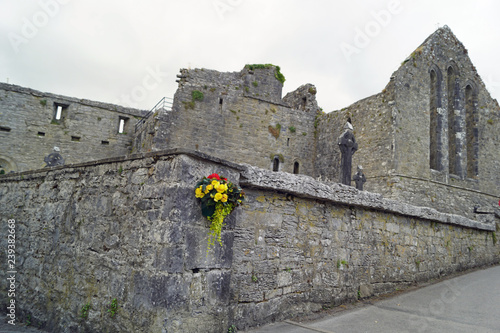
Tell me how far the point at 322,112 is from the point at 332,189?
16.7 meters

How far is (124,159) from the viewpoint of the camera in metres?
4.61

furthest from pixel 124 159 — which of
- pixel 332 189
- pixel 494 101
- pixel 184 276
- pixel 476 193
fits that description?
pixel 494 101

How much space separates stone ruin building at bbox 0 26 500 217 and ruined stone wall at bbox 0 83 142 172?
5cm

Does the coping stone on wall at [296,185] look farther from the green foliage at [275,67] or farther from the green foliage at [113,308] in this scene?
the green foliage at [275,67]

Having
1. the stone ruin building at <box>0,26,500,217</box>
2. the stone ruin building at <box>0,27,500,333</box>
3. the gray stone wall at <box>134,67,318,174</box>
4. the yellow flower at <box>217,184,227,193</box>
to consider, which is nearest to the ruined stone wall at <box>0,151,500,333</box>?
the stone ruin building at <box>0,27,500,333</box>

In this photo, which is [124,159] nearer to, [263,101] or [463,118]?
[263,101]

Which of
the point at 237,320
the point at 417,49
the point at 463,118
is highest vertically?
the point at 417,49

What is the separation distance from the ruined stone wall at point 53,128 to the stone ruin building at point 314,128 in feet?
0.17

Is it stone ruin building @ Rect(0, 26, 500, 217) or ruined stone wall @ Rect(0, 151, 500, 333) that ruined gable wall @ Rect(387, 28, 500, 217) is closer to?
stone ruin building @ Rect(0, 26, 500, 217)

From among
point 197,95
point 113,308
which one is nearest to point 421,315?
point 113,308

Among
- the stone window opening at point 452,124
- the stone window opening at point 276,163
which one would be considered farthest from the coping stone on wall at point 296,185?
the stone window opening at point 276,163

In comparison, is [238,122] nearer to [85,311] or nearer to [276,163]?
[276,163]

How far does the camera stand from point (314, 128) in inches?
854

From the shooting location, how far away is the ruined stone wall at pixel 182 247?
3.93m
